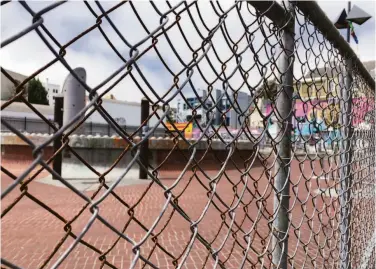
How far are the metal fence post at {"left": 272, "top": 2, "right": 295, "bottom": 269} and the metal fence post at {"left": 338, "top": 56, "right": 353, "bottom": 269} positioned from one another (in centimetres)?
89

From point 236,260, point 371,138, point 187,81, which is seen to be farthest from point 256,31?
point 236,260

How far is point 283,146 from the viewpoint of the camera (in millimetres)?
1494

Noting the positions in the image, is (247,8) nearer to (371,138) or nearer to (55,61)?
(55,61)

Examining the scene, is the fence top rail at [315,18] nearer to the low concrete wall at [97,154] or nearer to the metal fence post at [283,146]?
the metal fence post at [283,146]

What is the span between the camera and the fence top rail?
4.33 feet

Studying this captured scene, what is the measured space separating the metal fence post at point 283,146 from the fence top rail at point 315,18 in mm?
77

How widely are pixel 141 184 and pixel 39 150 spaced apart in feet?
26.7

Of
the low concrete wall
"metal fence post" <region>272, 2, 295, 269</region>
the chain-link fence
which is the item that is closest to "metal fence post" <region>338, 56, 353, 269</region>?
the chain-link fence

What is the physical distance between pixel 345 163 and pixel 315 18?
1084mm

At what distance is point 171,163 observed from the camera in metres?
10.7

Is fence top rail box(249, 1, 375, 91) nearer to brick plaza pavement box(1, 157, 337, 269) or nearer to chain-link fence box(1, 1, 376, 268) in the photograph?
chain-link fence box(1, 1, 376, 268)

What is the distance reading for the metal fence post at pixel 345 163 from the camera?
2.20 meters

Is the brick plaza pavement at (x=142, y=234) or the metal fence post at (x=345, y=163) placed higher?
the metal fence post at (x=345, y=163)

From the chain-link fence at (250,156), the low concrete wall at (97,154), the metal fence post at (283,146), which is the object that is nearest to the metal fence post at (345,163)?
the chain-link fence at (250,156)
